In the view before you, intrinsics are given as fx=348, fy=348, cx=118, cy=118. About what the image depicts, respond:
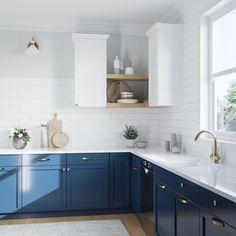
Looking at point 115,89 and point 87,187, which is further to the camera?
point 115,89

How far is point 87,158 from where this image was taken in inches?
175

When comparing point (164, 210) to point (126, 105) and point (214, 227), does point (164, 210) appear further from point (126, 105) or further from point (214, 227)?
point (126, 105)

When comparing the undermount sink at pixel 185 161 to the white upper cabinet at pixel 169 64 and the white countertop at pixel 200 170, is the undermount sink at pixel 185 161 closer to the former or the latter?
the white countertop at pixel 200 170

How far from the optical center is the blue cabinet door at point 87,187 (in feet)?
14.6

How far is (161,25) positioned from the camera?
4164 millimetres

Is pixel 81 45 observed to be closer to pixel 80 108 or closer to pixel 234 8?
pixel 80 108

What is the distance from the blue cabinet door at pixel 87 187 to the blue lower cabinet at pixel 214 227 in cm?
236

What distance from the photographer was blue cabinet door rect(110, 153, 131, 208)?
4531 millimetres

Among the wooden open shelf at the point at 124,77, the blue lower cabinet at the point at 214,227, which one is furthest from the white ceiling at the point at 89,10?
the blue lower cabinet at the point at 214,227

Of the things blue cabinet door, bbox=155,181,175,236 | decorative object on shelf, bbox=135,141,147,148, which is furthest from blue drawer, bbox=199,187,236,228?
decorative object on shelf, bbox=135,141,147,148

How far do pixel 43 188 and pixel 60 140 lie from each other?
28.8 inches

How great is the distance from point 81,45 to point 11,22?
1066 millimetres

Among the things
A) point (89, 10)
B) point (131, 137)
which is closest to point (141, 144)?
point (131, 137)

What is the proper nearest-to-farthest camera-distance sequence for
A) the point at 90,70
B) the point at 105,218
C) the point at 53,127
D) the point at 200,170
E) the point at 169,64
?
the point at 200,170 < the point at 169,64 < the point at 105,218 < the point at 90,70 < the point at 53,127
